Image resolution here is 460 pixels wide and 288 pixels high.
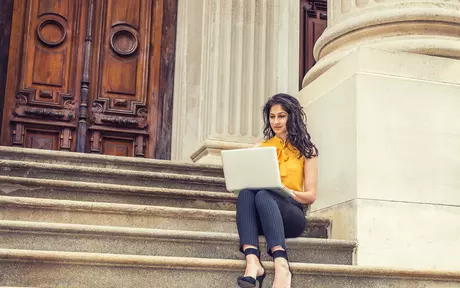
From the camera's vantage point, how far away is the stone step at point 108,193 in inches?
167

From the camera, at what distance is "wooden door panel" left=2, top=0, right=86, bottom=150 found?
6.38 meters

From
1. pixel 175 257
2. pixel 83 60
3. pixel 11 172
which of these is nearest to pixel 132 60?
pixel 83 60

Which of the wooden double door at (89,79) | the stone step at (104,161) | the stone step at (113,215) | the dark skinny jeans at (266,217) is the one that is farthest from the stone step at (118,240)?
the wooden double door at (89,79)

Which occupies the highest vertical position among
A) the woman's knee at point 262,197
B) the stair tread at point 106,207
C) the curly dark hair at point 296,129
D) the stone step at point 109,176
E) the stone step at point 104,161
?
the curly dark hair at point 296,129

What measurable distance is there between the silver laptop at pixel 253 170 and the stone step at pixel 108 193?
858 millimetres

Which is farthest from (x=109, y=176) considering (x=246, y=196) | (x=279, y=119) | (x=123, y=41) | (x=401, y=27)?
(x=123, y=41)

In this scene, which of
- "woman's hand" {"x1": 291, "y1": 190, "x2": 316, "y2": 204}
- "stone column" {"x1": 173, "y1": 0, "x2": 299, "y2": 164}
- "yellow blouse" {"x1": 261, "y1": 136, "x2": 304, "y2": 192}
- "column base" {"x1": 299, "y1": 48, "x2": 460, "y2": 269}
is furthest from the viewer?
"stone column" {"x1": 173, "y1": 0, "x2": 299, "y2": 164}

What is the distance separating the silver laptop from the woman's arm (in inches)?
4.7

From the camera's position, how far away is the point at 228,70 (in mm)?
6402

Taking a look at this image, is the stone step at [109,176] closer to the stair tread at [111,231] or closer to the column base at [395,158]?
the column base at [395,158]

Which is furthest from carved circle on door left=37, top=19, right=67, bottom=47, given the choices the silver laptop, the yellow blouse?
the silver laptop

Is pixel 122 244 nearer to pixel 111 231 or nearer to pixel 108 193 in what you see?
pixel 111 231

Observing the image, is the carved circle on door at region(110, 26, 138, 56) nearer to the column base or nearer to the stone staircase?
the stone staircase

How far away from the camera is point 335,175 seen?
4.30 meters
